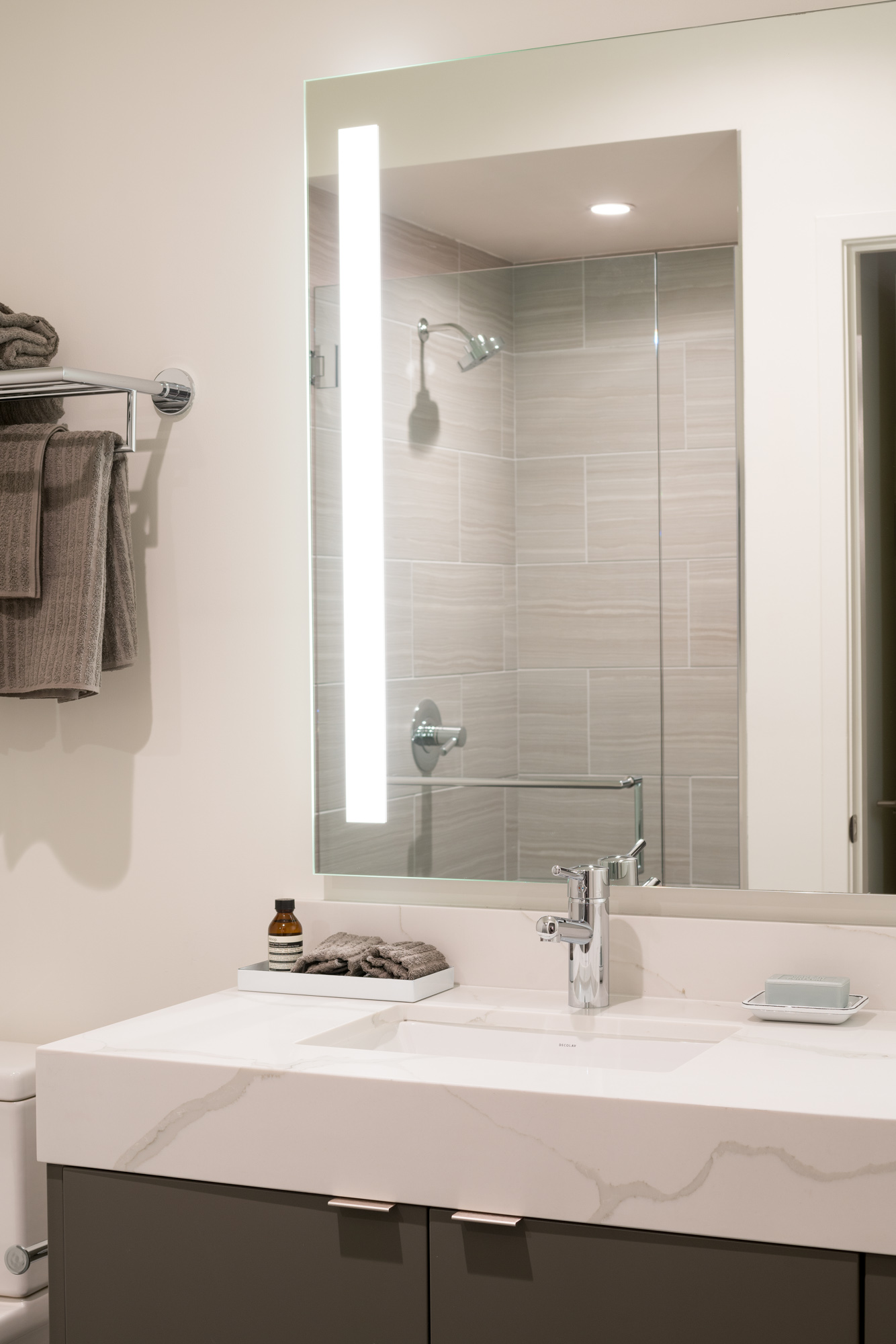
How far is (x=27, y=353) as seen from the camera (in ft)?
5.92

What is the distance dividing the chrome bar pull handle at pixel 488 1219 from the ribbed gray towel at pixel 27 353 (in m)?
1.23

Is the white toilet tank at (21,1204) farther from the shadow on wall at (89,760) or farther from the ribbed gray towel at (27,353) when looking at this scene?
the ribbed gray towel at (27,353)

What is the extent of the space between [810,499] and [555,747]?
0.44 m

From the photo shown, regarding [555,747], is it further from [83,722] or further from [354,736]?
[83,722]

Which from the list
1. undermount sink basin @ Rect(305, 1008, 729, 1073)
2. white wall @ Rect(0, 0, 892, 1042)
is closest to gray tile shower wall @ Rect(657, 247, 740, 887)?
undermount sink basin @ Rect(305, 1008, 729, 1073)

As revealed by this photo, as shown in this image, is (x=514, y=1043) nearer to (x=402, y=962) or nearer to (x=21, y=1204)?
(x=402, y=962)

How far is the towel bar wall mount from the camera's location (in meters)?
1.66

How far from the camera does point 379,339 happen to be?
172 centimetres

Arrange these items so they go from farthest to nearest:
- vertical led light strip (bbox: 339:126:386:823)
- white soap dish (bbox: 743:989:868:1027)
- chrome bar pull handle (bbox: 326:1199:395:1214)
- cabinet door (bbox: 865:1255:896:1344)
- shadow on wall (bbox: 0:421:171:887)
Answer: shadow on wall (bbox: 0:421:171:887) < vertical led light strip (bbox: 339:126:386:823) < white soap dish (bbox: 743:989:868:1027) < chrome bar pull handle (bbox: 326:1199:395:1214) < cabinet door (bbox: 865:1255:896:1344)

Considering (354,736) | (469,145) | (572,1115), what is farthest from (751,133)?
(572,1115)

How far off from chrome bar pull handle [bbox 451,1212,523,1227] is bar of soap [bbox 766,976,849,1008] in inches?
17.9

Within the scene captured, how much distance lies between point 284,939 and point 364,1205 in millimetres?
506

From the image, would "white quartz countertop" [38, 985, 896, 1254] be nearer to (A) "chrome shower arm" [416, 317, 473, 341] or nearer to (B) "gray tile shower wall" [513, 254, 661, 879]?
(B) "gray tile shower wall" [513, 254, 661, 879]

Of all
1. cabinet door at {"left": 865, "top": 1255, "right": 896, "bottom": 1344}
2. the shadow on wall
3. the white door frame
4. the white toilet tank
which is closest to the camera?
cabinet door at {"left": 865, "top": 1255, "right": 896, "bottom": 1344}
